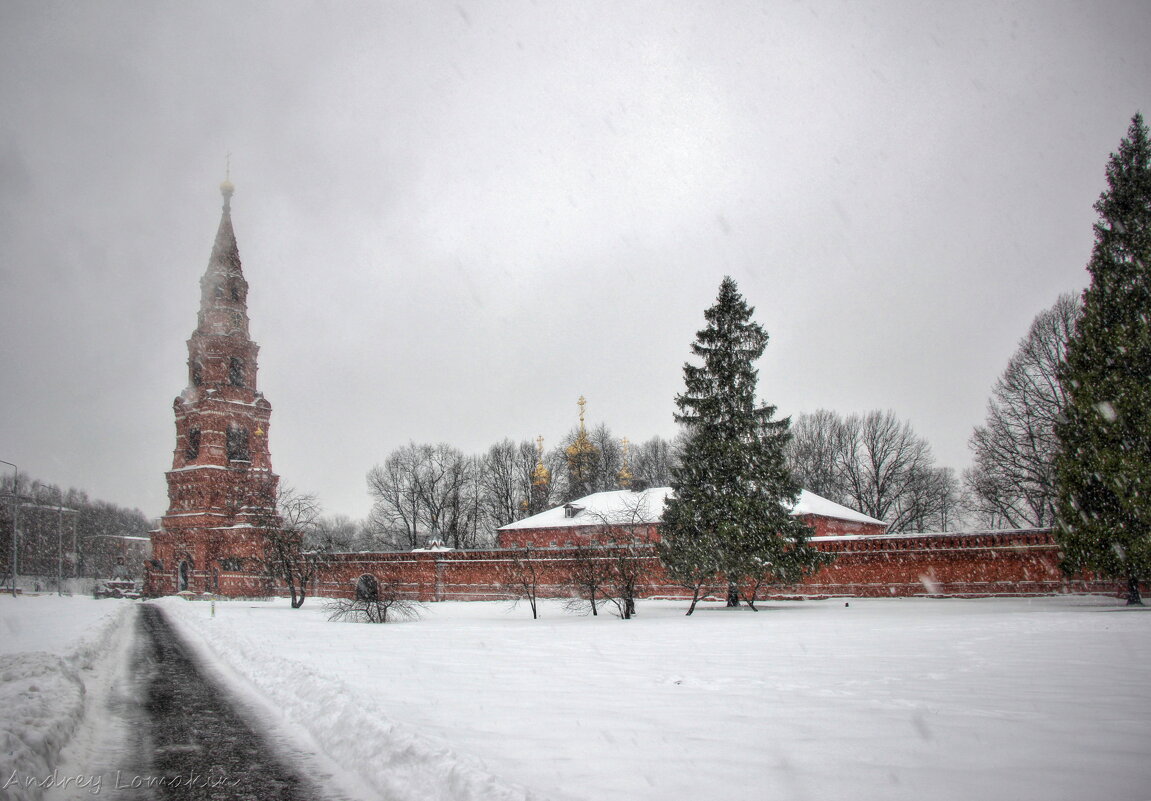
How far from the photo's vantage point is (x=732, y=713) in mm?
6473

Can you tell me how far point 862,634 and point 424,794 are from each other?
11178mm

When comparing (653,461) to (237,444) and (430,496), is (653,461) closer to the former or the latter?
(430,496)

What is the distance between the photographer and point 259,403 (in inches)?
2105

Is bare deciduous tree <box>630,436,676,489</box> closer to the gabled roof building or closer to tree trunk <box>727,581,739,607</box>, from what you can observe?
the gabled roof building

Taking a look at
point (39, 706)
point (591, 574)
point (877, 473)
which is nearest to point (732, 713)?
point (39, 706)

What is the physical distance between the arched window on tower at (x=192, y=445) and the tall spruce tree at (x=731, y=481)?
4109 cm

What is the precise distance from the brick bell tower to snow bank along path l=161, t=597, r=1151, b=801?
129ft

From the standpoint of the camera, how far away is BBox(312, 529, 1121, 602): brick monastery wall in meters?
23.4

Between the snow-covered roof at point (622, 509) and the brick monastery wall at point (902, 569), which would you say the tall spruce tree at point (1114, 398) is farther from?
the snow-covered roof at point (622, 509)

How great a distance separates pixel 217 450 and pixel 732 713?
52202mm

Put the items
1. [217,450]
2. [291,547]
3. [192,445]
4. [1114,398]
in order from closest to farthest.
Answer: [1114,398]
[291,547]
[217,450]
[192,445]

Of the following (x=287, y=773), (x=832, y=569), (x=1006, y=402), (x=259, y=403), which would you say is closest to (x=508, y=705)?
(x=287, y=773)

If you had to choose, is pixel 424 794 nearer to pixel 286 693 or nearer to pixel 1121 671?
pixel 286 693

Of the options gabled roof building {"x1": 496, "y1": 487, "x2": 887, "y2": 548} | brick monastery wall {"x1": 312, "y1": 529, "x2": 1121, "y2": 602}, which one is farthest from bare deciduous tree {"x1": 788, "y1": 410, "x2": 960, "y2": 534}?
brick monastery wall {"x1": 312, "y1": 529, "x2": 1121, "y2": 602}
